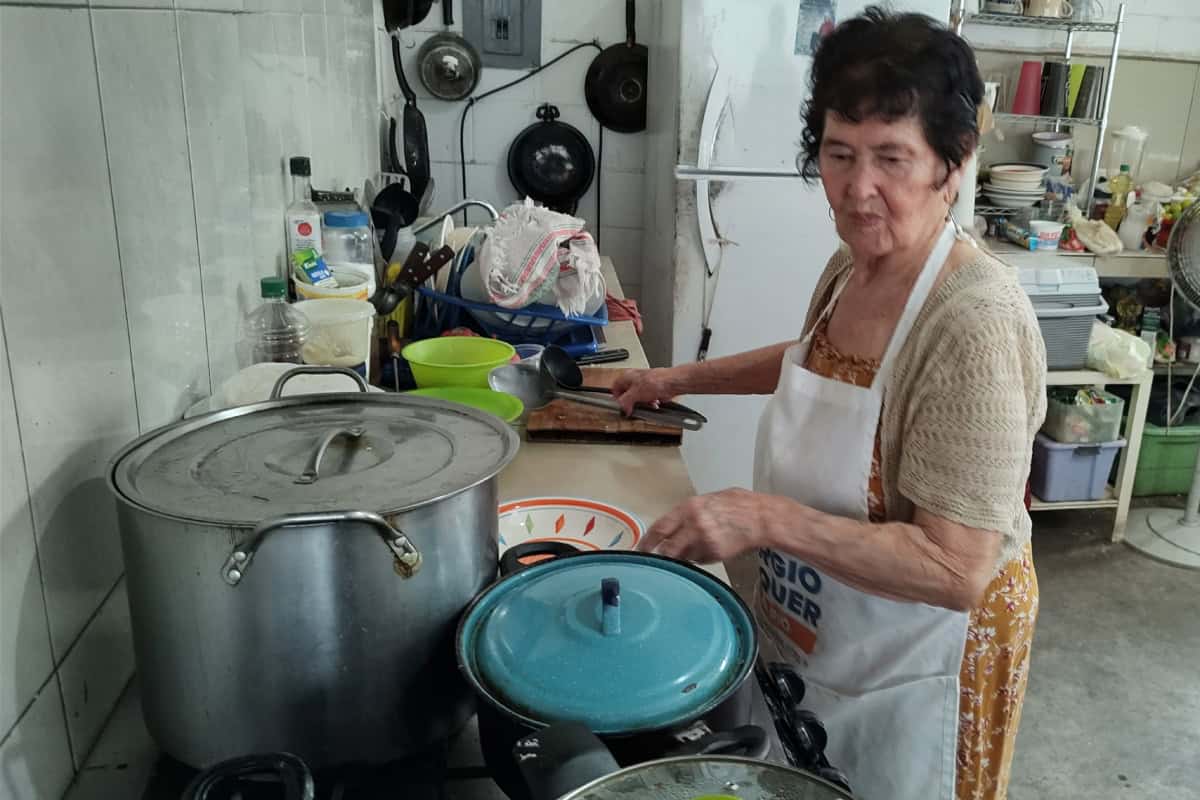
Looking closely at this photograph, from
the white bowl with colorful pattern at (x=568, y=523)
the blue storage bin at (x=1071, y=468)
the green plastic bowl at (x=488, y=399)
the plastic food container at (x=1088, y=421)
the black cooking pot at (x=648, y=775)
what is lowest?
the blue storage bin at (x=1071, y=468)

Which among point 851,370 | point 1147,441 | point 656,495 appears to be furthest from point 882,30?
point 1147,441

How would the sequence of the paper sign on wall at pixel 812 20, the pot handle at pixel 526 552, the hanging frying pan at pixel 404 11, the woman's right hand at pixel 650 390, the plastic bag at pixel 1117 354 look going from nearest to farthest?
the pot handle at pixel 526 552 < the woman's right hand at pixel 650 390 < the paper sign on wall at pixel 812 20 < the hanging frying pan at pixel 404 11 < the plastic bag at pixel 1117 354

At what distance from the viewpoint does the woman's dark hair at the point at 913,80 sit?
3.14 ft

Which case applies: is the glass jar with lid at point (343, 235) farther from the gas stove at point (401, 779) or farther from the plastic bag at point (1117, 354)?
the plastic bag at point (1117, 354)

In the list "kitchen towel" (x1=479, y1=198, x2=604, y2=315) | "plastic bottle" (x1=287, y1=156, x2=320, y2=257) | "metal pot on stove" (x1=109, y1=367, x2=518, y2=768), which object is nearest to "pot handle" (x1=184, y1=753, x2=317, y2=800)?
"metal pot on stove" (x1=109, y1=367, x2=518, y2=768)

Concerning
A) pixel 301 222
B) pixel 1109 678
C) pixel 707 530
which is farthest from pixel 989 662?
pixel 1109 678

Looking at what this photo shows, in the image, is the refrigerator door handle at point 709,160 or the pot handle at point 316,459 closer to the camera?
the pot handle at point 316,459

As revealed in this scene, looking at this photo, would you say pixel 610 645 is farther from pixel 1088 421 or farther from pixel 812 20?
pixel 1088 421

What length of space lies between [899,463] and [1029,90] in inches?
118

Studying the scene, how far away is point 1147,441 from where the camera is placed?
11.3 feet

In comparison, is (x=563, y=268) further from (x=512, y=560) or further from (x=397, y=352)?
(x=512, y=560)

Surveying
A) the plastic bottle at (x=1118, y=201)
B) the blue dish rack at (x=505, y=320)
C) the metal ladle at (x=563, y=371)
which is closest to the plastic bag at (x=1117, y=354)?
the plastic bottle at (x=1118, y=201)

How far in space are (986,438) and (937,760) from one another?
1.51ft

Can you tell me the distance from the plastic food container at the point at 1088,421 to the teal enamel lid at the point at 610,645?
275 cm
